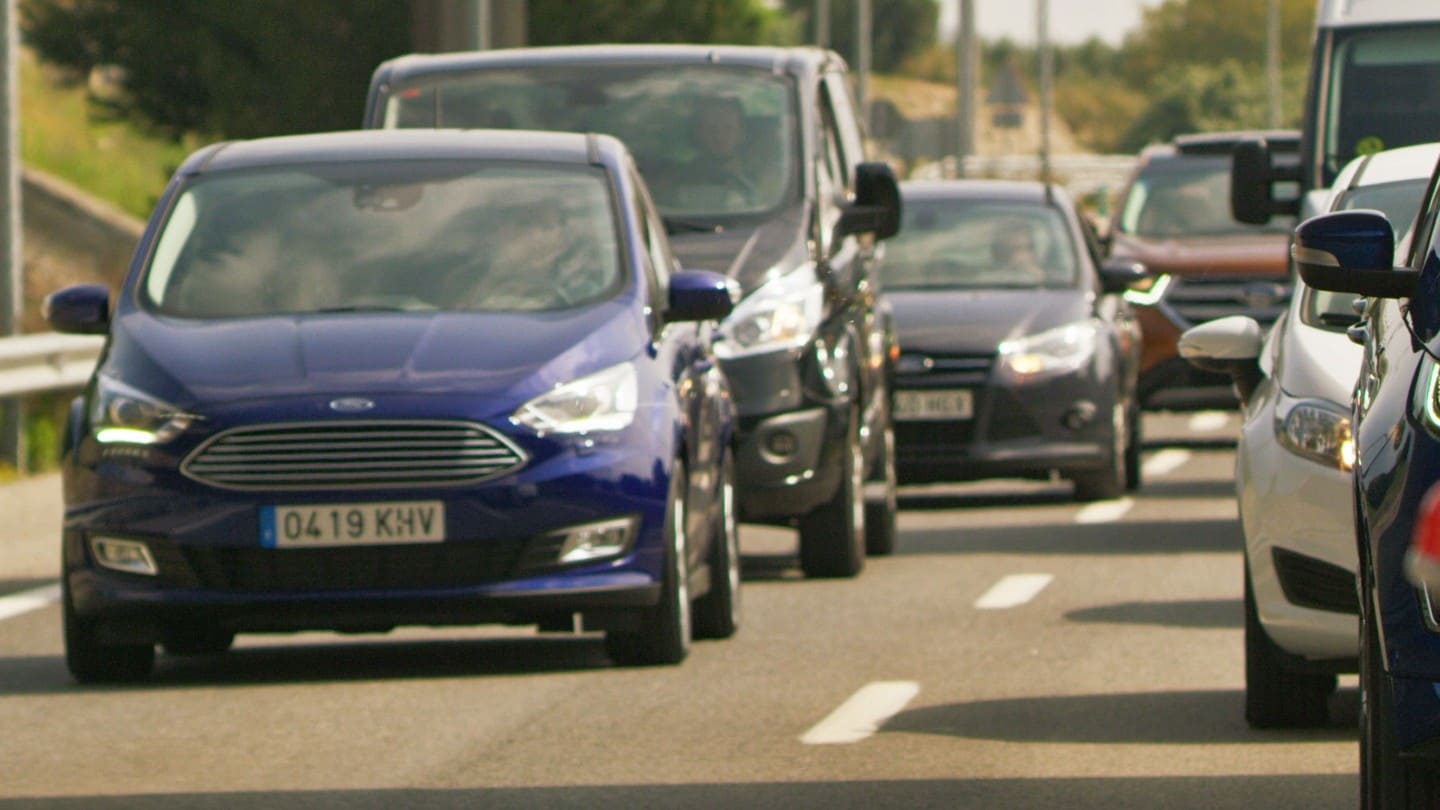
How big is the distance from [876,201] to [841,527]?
4.50 feet

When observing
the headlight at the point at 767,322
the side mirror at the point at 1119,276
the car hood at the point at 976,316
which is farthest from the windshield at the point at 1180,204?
the headlight at the point at 767,322

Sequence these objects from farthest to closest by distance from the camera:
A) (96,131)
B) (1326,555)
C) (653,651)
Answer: (96,131) < (653,651) < (1326,555)

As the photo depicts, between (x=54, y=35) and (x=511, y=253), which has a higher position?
(x=511, y=253)

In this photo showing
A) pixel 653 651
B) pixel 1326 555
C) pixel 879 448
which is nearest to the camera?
pixel 1326 555

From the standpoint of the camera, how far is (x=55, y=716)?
1024 centimetres

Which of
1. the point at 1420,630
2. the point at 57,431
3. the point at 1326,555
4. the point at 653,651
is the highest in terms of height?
the point at 1420,630

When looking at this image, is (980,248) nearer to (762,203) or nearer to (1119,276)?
(1119,276)

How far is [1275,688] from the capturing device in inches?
379

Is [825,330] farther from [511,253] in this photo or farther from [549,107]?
[511,253]

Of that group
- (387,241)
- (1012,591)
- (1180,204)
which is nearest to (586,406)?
(387,241)

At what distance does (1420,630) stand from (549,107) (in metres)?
9.44

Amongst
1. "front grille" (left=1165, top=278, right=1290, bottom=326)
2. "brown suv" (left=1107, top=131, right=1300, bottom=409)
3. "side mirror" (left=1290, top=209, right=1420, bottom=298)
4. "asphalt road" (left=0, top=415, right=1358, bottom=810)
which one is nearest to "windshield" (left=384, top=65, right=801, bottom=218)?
Result: "asphalt road" (left=0, top=415, right=1358, bottom=810)

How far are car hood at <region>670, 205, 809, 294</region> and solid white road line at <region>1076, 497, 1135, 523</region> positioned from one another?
4.42 meters

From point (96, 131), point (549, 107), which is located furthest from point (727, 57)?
→ point (96, 131)
